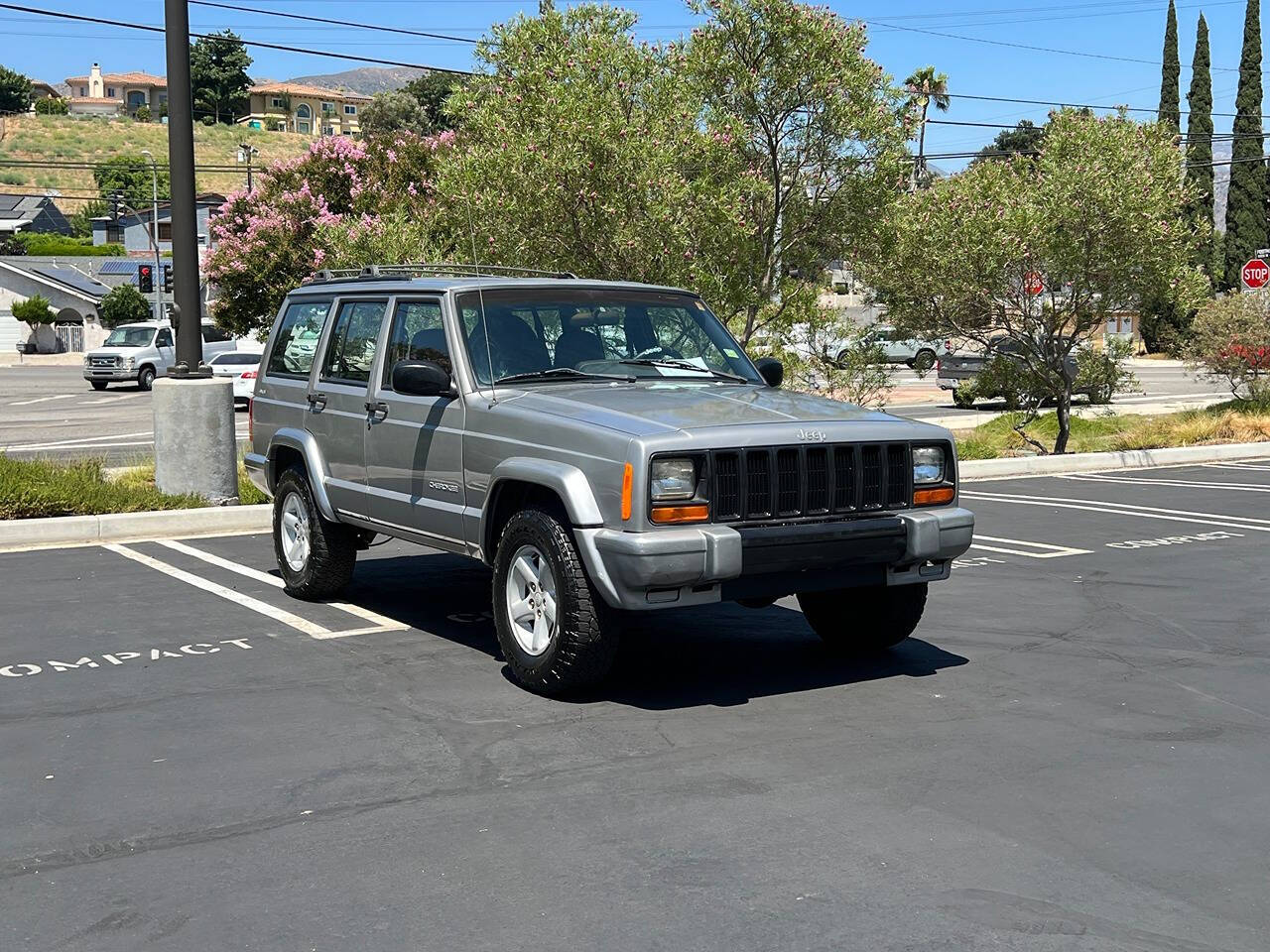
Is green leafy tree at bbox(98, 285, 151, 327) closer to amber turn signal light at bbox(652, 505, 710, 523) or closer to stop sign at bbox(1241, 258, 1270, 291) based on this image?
stop sign at bbox(1241, 258, 1270, 291)

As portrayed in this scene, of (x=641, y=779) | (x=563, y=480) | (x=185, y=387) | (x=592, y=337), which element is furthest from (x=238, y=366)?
(x=641, y=779)

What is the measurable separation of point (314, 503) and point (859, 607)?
11.6ft

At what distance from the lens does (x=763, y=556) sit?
6590 millimetres

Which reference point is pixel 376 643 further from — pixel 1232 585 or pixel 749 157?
pixel 749 157

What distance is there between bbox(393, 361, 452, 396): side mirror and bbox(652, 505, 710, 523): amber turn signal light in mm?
1680

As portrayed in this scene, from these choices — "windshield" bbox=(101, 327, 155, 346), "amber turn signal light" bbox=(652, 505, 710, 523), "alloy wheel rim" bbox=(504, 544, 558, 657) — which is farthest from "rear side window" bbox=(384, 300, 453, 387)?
"windshield" bbox=(101, 327, 155, 346)

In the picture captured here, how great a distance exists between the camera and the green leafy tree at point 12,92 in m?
172

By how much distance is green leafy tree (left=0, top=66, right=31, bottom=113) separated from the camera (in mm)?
172250

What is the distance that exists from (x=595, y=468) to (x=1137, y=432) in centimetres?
1744

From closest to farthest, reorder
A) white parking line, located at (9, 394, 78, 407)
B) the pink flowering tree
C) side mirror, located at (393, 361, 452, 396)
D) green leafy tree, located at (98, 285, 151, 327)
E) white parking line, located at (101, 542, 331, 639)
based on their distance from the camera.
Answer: side mirror, located at (393, 361, 452, 396), white parking line, located at (101, 542, 331, 639), the pink flowering tree, white parking line, located at (9, 394, 78, 407), green leafy tree, located at (98, 285, 151, 327)

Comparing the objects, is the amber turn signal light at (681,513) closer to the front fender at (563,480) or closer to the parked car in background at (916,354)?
the front fender at (563,480)

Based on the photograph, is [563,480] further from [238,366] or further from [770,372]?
[238,366]

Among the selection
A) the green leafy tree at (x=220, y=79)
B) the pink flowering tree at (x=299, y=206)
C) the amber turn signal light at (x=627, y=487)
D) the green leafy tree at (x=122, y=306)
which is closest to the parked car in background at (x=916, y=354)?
the pink flowering tree at (x=299, y=206)

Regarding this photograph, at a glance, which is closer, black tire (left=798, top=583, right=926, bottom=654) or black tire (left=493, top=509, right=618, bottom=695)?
black tire (left=493, top=509, right=618, bottom=695)
